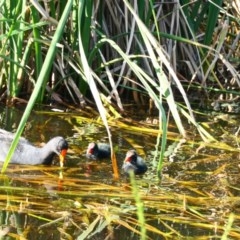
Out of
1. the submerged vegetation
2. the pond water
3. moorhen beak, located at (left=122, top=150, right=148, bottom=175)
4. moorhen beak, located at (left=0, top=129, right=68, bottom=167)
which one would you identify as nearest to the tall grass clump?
the submerged vegetation

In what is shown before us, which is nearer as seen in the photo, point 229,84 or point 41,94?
point 41,94

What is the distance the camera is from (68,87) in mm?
8180

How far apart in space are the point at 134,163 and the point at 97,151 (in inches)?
19.2

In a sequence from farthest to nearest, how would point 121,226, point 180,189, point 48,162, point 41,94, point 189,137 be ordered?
point 41,94
point 189,137
point 48,162
point 180,189
point 121,226

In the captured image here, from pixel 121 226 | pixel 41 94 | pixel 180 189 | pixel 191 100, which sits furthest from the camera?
pixel 191 100

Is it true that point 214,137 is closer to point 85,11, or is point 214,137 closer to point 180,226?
point 85,11

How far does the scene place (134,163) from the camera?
20.9ft

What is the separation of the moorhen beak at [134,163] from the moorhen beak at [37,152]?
47 centimetres

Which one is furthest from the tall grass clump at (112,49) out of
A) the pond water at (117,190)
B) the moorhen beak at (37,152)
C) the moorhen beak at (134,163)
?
the moorhen beak at (37,152)

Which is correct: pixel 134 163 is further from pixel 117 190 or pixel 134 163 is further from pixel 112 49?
pixel 112 49

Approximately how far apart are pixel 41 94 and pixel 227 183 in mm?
2377

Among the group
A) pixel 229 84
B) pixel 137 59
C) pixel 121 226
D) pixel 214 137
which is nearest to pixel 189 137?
pixel 214 137

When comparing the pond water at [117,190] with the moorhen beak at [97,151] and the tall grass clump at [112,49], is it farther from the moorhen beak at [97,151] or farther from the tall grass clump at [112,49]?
the tall grass clump at [112,49]

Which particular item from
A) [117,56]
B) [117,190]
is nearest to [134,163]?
[117,190]
